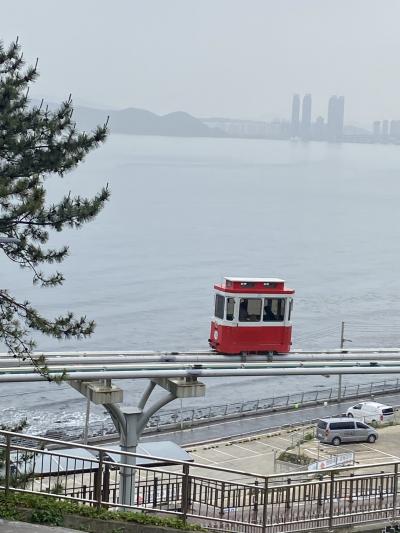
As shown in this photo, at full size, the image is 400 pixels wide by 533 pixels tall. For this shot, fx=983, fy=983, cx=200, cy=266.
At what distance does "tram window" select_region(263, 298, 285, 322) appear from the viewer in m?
24.1

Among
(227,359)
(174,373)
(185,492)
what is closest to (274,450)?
(227,359)

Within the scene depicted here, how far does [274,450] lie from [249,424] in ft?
20.8

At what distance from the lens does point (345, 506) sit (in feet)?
37.7

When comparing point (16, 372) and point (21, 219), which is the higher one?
point (21, 219)

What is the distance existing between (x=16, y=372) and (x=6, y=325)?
5.70 meters

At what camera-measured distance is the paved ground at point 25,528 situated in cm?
901

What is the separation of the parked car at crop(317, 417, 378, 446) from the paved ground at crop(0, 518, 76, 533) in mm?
26607

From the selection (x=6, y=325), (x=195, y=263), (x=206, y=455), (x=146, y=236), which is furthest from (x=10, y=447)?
(x=146, y=236)

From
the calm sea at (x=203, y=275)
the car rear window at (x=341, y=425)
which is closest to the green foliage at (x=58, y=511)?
the car rear window at (x=341, y=425)

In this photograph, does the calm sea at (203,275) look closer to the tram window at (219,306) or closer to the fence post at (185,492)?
the tram window at (219,306)

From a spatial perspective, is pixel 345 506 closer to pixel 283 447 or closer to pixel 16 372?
pixel 16 372

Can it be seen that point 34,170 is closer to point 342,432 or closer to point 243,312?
point 243,312

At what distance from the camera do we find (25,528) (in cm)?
911

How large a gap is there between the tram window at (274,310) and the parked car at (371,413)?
55.2 ft
